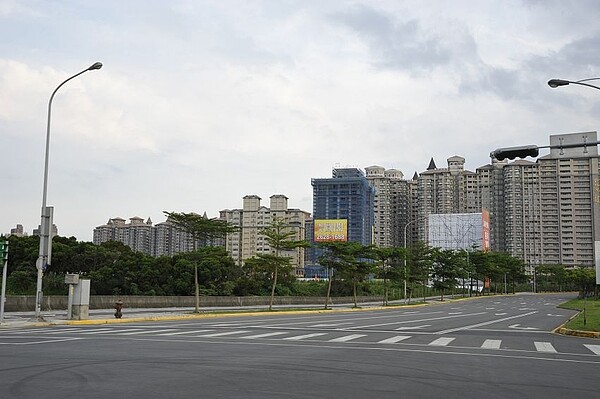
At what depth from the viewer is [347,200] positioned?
173875mm

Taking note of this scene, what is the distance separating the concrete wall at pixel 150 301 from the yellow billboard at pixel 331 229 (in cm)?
3966

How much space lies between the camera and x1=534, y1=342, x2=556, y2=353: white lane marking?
18719mm

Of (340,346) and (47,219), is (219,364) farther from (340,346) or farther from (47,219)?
(47,219)

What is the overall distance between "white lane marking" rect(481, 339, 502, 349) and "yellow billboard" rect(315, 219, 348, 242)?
89413 mm

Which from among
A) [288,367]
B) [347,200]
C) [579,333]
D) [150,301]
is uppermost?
[347,200]

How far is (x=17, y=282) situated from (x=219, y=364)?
1887 inches

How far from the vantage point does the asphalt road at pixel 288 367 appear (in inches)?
403

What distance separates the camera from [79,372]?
39.4ft

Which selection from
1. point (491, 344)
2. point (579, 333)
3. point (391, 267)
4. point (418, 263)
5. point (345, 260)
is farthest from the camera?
point (418, 263)

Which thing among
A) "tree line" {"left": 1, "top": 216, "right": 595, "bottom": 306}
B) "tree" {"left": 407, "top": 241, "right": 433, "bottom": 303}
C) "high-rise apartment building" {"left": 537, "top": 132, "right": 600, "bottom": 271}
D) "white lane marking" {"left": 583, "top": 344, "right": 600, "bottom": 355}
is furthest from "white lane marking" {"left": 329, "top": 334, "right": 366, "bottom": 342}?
"high-rise apartment building" {"left": 537, "top": 132, "right": 600, "bottom": 271}

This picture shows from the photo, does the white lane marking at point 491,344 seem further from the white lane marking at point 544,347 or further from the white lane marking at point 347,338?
the white lane marking at point 347,338

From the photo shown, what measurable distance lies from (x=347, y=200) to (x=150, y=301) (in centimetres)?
12898

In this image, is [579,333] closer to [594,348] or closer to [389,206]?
[594,348]

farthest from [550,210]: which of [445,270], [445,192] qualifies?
[445,270]
